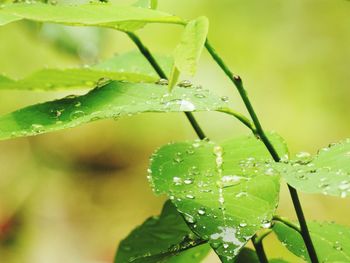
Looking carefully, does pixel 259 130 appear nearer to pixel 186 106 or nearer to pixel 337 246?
pixel 186 106

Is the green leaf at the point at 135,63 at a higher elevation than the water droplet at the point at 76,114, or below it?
below

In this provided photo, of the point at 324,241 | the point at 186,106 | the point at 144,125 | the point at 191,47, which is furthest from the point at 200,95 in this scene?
the point at 144,125

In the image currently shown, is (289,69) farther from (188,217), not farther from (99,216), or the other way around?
(188,217)

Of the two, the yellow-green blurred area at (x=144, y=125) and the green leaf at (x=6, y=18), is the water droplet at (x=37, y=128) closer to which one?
the green leaf at (x=6, y=18)

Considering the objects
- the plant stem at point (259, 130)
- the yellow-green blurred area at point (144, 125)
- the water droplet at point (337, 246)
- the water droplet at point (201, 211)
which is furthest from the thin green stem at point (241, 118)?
the yellow-green blurred area at point (144, 125)

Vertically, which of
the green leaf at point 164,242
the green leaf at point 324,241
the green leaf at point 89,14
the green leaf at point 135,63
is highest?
the green leaf at point 89,14

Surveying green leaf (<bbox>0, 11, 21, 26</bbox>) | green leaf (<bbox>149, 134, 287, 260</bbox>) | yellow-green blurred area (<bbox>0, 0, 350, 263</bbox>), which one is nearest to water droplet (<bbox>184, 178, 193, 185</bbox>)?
green leaf (<bbox>149, 134, 287, 260</bbox>)
